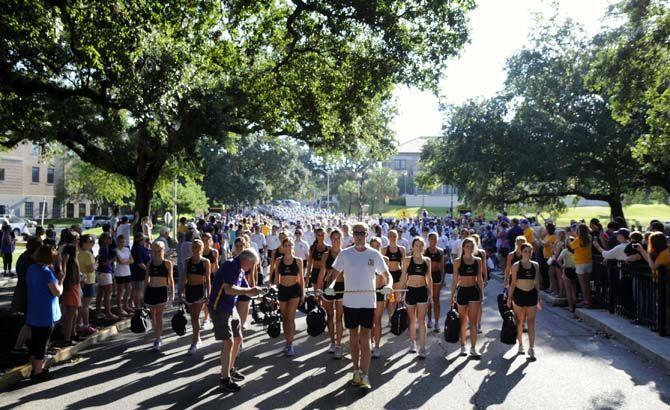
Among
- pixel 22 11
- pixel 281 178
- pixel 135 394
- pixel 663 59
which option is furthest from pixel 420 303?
pixel 281 178

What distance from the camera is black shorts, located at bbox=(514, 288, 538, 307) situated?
813cm

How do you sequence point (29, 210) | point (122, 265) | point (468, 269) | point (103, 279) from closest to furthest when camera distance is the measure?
point (468, 269)
point (103, 279)
point (122, 265)
point (29, 210)

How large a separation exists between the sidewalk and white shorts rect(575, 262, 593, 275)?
2.69 feet

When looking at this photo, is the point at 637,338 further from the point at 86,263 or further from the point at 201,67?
the point at 201,67

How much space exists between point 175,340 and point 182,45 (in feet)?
22.8

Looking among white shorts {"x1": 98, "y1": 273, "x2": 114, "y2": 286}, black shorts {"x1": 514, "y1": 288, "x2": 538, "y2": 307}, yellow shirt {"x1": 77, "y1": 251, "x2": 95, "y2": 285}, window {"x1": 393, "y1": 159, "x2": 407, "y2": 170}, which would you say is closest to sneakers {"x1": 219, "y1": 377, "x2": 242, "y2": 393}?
black shorts {"x1": 514, "y1": 288, "x2": 538, "y2": 307}

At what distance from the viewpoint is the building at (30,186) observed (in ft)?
196

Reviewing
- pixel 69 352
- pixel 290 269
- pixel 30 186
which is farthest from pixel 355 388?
pixel 30 186

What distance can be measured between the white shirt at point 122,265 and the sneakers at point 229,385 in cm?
553

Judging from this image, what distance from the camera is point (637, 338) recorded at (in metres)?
8.97

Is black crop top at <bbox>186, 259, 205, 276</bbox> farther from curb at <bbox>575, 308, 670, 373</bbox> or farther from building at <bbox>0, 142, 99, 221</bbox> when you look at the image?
building at <bbox>0, 142, 99, 221</bbox>

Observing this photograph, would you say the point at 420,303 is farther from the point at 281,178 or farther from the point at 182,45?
the point at 281,178

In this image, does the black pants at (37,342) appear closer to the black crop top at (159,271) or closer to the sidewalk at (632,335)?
the black crop top at (159,271)

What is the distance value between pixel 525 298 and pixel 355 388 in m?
3.10
